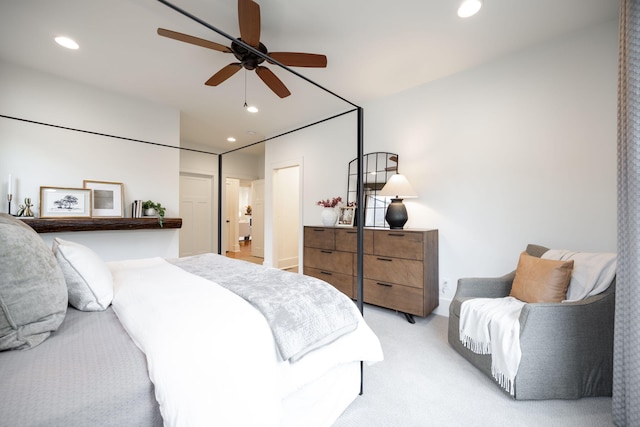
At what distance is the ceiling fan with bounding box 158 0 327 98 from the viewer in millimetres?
1664

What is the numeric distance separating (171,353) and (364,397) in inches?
50.0

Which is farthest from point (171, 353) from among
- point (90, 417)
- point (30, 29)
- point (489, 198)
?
point (30, 29)

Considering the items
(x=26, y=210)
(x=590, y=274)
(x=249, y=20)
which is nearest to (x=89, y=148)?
(x=26, y=210)

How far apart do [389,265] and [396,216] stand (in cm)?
54

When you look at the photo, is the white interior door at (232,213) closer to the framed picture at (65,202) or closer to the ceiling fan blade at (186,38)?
the framed picture at (65,202)

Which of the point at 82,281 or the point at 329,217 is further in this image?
the point at 329,217

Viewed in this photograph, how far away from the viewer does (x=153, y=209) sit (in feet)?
11.6

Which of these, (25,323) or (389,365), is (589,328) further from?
(25,323)

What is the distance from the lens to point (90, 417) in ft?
2.15

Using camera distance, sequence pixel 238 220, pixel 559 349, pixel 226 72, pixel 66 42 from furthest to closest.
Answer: pixel 238 220 < pixel 66 42 < pixel 226 72 < pixel 559 349

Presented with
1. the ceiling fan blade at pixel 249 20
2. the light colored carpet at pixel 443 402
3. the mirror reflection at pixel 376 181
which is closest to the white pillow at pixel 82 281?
the light colored carpet at pixel 443 402

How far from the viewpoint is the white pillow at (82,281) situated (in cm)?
119

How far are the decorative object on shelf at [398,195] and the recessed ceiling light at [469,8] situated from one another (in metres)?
1.48

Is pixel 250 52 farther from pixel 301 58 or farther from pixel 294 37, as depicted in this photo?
pixel 294 37
